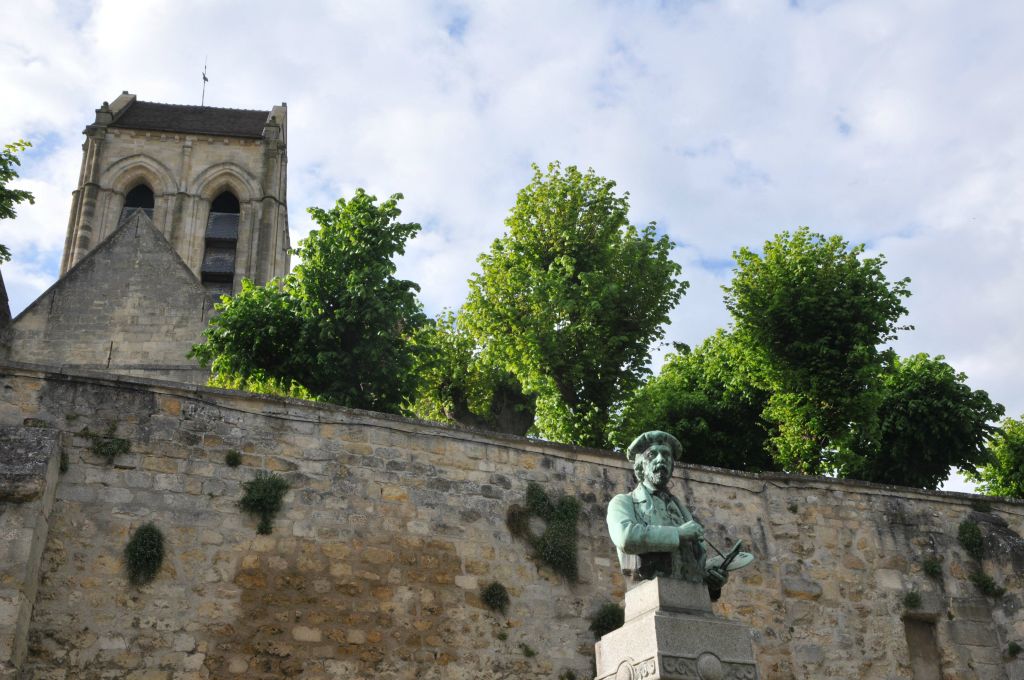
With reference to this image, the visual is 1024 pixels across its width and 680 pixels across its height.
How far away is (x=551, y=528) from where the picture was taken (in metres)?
12.2

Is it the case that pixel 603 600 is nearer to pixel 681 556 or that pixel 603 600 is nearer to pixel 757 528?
pixel 757 528

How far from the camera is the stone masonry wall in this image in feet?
33.6

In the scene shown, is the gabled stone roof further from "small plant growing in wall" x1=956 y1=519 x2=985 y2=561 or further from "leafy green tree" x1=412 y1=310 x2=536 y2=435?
"small plant growing in wall" x1=956 y1=519 x2=985 y2=561

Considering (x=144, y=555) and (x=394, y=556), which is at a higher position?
(x=394, y=556)

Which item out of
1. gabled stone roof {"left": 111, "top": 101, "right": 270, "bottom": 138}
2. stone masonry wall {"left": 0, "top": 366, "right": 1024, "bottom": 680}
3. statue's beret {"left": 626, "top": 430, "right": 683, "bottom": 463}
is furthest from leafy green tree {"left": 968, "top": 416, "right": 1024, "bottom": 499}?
gabled stone roof {"left": 111, "top": 101, "right": 270, "bottom": 138}

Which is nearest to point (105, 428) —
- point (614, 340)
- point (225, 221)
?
point (614, 340)

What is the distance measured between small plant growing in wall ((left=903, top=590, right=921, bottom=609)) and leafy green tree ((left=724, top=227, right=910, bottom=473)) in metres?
5.52

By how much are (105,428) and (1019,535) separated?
10.9 m

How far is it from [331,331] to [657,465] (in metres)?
10.0

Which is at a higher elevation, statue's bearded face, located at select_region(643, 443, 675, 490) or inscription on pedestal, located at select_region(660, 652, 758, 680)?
statue's bearded face, located at select_region(643, 443, 675, 490)

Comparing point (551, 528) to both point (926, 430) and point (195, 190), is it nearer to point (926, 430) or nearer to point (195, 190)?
point (926, 430)

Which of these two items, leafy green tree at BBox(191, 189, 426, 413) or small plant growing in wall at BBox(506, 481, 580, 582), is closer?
small plant growing in wall at BBox(506, 481, 580, 582)

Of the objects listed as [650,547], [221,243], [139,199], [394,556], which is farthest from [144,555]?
[139,199]

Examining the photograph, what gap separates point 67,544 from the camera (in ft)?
33.2
